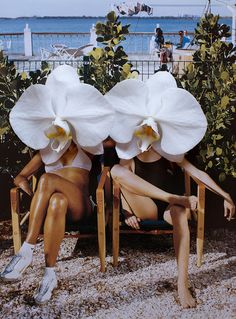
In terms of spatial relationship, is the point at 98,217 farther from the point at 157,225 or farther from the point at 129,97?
the point at 129,97

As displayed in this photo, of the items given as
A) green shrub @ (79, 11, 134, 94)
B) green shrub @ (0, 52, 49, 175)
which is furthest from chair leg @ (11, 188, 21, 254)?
green shrub @ (79, 11, 134, 94)

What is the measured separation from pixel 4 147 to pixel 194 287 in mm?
1267

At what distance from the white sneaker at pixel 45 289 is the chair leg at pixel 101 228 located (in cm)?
27

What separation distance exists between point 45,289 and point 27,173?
0.61 m

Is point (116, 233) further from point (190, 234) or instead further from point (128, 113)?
point (128, 113)

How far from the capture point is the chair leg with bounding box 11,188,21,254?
8.12 feet

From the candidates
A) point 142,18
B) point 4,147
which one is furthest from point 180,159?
point 4,147

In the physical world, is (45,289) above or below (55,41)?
below

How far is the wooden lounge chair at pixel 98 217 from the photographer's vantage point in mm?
2457

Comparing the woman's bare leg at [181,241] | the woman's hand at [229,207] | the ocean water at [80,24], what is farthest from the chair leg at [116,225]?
the ocean water at [80,24]

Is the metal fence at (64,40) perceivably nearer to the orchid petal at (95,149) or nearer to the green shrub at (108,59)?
the green shrub at (108,59)

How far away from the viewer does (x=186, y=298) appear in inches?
95.7

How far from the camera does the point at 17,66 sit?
8.18 ft

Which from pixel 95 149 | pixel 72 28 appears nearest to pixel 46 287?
pixel 95 149
